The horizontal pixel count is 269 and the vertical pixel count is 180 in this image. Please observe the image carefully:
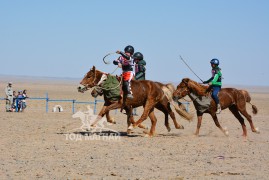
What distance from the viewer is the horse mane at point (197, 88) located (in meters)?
15.6

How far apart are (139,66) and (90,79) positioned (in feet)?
7.20

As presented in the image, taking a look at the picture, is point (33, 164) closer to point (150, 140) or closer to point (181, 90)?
point (150, 140)

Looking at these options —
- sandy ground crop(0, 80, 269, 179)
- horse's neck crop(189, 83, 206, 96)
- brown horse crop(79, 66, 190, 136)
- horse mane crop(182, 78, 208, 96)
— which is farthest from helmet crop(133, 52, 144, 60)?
sandy ground crop(0, 80, 269, 179)

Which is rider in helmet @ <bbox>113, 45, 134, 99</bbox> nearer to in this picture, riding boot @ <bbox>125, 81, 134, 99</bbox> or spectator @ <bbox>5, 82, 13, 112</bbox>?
riding boot @ <bbox>125, 81, 134, 99</bbox>

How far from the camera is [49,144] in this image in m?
12.8

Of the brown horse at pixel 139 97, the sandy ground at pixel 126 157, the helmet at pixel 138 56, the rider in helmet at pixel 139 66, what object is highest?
the helmet at pixel 138 56

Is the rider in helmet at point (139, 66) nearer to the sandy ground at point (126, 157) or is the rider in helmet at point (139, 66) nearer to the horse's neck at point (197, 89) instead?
the horse's neck at point (197, 89)

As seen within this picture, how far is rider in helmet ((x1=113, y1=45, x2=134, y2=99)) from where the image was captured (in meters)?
14.8

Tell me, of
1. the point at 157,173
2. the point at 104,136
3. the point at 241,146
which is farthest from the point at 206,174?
the point at 104,136

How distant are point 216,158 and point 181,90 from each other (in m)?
4.73

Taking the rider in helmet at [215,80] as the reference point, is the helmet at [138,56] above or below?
above

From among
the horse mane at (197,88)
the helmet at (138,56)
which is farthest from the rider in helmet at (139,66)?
the horse mane at (197,88)

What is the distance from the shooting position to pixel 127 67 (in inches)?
587

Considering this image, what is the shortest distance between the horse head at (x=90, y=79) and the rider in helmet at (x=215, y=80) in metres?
3.09
